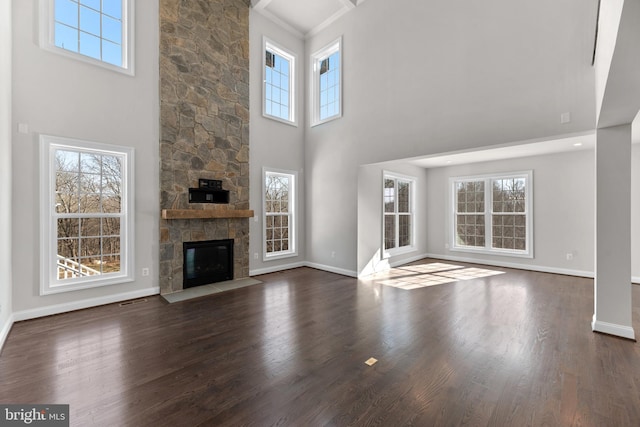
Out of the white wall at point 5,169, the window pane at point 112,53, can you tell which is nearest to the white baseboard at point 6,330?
the white wall at point 5,169

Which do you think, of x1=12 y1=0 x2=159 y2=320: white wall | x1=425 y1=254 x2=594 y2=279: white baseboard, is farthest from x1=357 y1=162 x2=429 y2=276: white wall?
x1=12 y1=0 x2=159 y2=320: white wall

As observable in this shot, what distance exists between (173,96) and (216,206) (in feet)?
6.43

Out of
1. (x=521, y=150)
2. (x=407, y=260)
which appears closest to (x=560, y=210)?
(x=521, y=150)

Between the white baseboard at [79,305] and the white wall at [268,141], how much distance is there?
75.7 inches

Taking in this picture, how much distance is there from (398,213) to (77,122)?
241 inches

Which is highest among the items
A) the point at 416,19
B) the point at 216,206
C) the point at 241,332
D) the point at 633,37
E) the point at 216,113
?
the point at 416,19

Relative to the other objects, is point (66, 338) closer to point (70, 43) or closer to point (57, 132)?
point (57, 132)

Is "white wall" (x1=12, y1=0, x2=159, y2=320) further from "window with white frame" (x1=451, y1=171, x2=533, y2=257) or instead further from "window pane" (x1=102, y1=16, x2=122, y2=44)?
"window with white frame" (x1=451, y1=171, x2=533, y2=257)

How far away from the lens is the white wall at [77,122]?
336 centimetres

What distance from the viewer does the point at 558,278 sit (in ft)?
17.2

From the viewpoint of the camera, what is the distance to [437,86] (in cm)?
436

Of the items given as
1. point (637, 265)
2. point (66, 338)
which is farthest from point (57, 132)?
point (637, 265)

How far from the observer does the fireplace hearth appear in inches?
188

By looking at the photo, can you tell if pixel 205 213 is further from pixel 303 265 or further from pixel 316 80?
pixel 316 80
